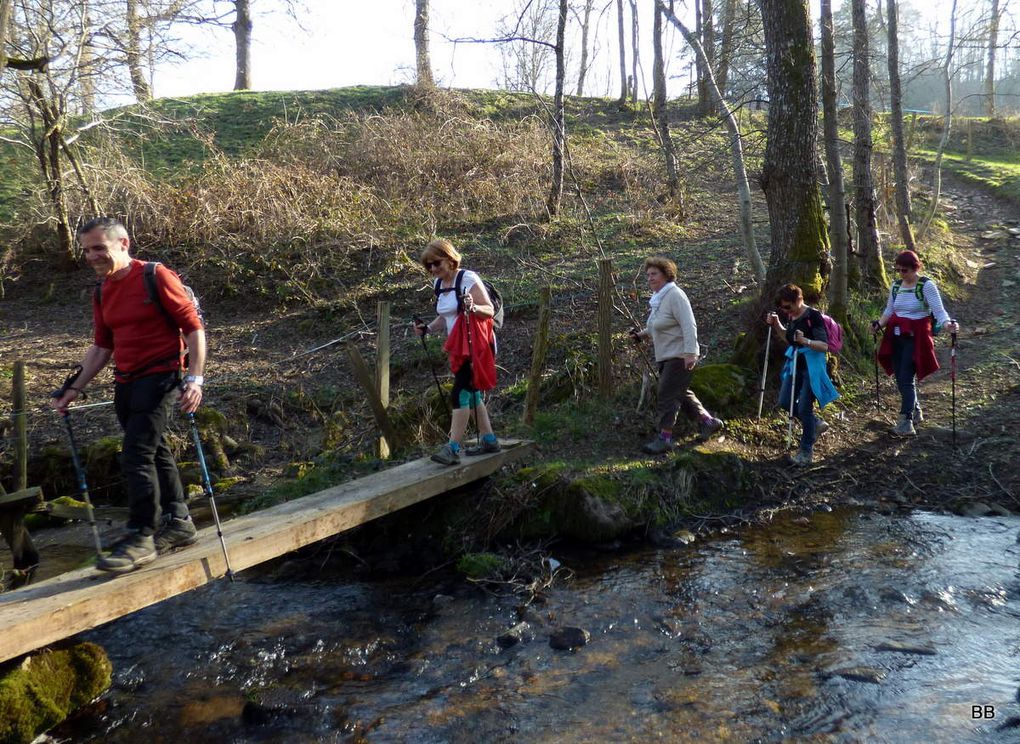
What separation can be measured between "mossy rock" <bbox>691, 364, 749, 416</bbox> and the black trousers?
5.56 meters

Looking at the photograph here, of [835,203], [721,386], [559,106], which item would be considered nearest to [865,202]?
[835,203]

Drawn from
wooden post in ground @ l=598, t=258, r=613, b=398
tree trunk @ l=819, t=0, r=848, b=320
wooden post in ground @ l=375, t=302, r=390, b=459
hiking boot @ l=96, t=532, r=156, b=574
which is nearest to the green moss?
wooden post in ground @ l=375, t=302, r=390, b=459

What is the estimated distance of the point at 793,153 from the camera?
8.88 metres

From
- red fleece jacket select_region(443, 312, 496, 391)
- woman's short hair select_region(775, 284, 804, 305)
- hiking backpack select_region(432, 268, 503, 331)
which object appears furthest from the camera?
woman's short hair select_region(775, 284, 804, 305)

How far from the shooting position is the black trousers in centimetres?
449

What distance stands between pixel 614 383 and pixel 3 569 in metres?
6.19

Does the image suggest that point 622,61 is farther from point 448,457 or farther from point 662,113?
point 448,457

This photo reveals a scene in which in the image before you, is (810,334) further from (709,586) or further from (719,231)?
(719,231)

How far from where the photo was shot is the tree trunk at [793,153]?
8.77 metres

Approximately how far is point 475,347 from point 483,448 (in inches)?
45.5

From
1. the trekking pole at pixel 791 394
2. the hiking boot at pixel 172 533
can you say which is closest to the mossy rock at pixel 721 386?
the trekking pole at pixel 791 394

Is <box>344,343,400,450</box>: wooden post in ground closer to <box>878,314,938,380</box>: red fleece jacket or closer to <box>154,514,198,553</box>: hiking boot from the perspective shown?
<box>154,514,198,553</box>: hiking boot

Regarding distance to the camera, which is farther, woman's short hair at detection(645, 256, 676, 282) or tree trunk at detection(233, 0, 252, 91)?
tree trunk at detection(233, 0, 252, 91)

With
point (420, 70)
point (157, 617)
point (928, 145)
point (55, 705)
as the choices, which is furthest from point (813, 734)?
point (928, 145)
